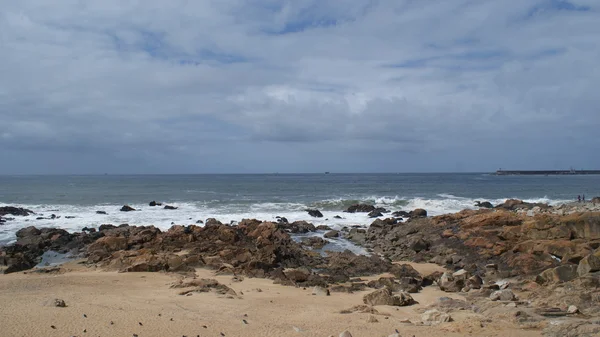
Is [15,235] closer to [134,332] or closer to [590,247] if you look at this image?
[134,332]

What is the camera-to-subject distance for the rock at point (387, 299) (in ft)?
35.5

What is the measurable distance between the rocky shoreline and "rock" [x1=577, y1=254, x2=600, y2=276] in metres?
0.03

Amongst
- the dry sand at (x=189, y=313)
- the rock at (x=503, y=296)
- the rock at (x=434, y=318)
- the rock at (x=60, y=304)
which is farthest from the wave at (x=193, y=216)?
the rock at (x=434, y=318)

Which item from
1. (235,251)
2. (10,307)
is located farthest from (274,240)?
(10,307)

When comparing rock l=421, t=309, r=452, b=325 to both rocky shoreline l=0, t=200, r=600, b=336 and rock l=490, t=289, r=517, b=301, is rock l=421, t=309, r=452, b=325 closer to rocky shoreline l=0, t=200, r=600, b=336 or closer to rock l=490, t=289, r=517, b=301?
rocky shoreline l=0, t=200, r=600, b=336

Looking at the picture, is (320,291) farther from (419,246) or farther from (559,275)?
(419,246)

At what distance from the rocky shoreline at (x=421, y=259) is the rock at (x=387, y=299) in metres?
0.02

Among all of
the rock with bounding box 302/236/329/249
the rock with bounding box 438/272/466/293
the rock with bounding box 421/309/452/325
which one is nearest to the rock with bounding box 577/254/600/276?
the rock with bounding box 438/272/466/293

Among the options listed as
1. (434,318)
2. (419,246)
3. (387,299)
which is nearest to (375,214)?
(419,246)

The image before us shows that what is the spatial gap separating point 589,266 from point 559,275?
909 mm

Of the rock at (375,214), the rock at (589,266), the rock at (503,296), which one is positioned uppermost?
the rock at (589,266)

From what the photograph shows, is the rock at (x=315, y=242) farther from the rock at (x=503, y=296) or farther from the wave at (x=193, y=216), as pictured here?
the rock at (x=503, y=296)

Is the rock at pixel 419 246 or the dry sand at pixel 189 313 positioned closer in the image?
the dry sand at pixel 189 313

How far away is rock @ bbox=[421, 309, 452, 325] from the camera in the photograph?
352 inches
